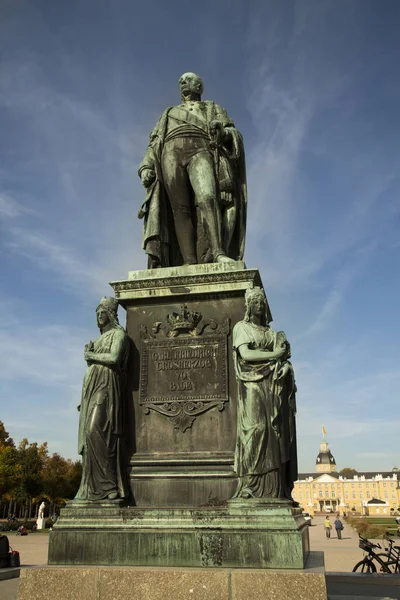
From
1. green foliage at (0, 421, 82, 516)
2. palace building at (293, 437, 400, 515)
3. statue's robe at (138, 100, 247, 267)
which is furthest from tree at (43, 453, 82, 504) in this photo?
palace building at (293, 437, 400, 515)

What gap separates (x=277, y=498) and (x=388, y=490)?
18464 cm

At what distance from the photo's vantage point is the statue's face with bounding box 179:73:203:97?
908 centimetres

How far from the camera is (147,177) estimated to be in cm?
860

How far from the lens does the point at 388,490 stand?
566 ft

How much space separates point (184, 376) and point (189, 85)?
4875 mm

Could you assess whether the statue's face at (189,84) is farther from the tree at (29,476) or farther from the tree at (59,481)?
the tree at (59,481)

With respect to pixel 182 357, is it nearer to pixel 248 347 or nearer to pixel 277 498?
pixel 248 347

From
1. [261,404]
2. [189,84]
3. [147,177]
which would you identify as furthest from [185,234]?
[261,404]

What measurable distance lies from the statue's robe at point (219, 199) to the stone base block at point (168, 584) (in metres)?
4.30

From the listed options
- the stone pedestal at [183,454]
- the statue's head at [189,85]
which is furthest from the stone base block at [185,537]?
the statue's head at [189,85]

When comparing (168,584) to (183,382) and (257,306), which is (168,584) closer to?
(183,382)

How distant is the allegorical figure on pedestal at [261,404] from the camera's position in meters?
5.93

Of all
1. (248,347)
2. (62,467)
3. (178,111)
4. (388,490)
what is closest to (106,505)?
(248,347)

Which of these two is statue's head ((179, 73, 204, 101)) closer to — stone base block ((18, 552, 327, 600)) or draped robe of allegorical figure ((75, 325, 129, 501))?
draped robe of allegorical figure ((75, 325, 129, 501))
